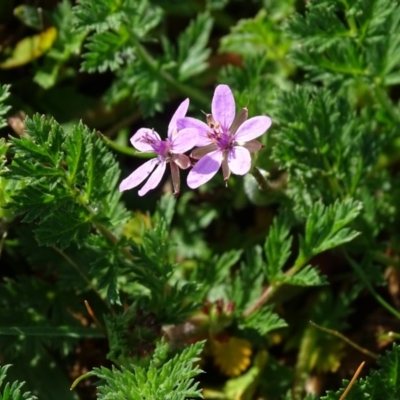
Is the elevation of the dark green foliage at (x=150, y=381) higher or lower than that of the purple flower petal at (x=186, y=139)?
lower

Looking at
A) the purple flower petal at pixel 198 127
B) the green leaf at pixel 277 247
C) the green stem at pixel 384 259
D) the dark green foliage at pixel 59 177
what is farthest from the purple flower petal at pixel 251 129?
the green stem at pixel 384 259

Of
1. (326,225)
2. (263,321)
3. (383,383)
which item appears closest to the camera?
(383,383)

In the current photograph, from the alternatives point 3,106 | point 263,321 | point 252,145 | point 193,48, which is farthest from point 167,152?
point 193,48

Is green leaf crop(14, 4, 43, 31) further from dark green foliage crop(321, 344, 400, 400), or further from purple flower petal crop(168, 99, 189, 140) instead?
dark green foliage crop(321, 344, 400, 400)

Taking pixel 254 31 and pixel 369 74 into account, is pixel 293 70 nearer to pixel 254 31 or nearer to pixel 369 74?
pixel 254 31

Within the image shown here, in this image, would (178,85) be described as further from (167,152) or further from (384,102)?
(167,152)

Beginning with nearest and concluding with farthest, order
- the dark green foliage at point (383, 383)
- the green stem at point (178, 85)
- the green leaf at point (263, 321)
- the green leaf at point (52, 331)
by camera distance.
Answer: the dark green foliage at point (383, 383) < the green leaf at point (52, 331) < the green leaf at point (263, 321) < the green stem at point (178, 85)

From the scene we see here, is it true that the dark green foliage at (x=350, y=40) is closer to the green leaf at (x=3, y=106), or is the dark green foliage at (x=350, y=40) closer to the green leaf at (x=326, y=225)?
the green leaf at (x=326, y=225)
